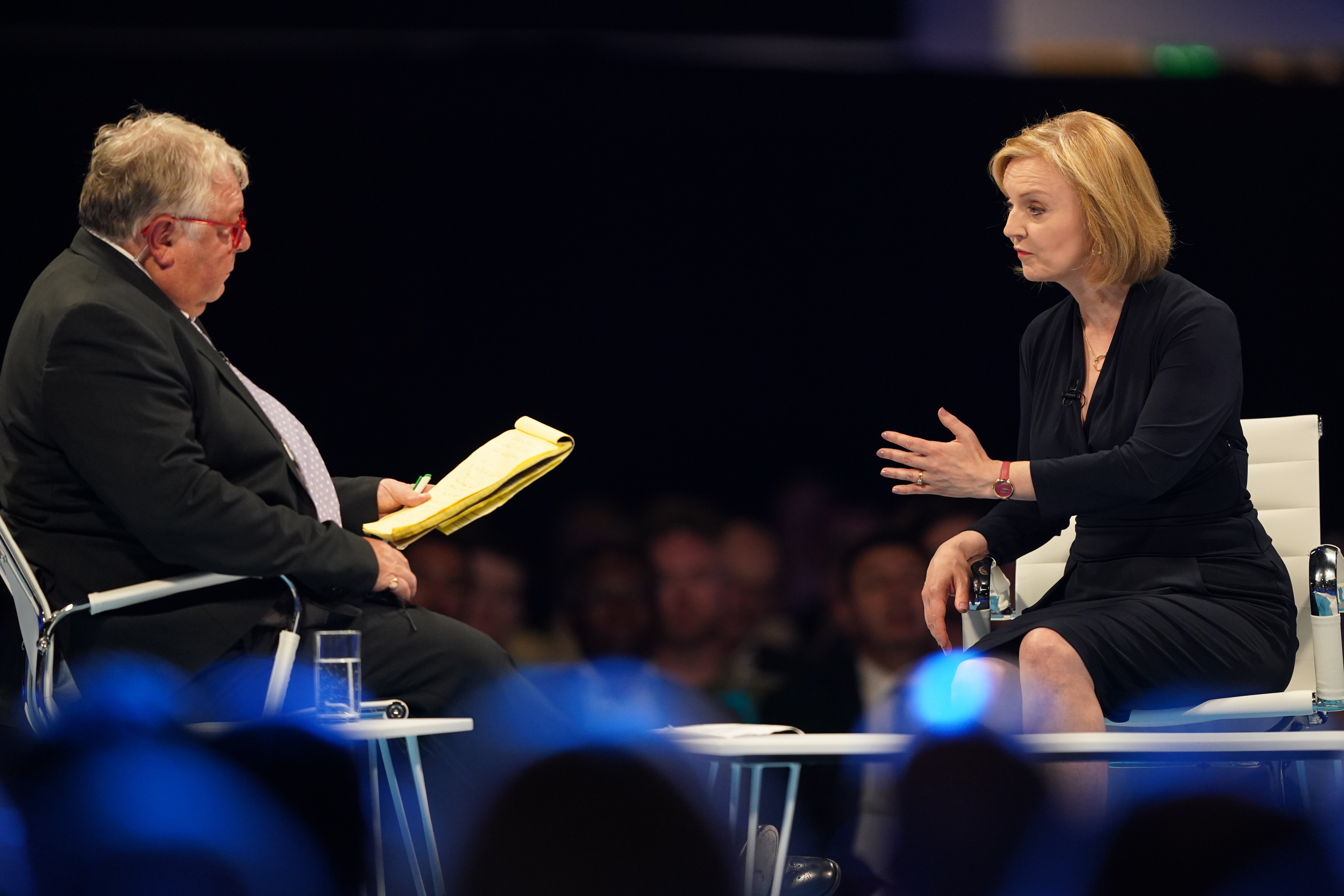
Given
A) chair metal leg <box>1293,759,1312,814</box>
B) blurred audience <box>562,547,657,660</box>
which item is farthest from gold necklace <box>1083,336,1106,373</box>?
blurred audience <box>562,547,657,660</box>

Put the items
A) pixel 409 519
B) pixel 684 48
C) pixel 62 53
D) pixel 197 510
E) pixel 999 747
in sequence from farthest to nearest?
pixel 684 48, pixel 62 53, pixel 409 519, pixel 197 510, pixel 999 747

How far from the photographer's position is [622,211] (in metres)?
4.49

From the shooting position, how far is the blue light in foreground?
196 cm

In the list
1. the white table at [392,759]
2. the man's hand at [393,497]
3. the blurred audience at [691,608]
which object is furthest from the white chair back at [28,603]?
the blurred audience at [691,608]

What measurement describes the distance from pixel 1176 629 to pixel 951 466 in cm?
40

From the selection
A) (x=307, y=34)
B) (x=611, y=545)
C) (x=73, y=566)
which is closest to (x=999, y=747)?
(x=73, y=566)

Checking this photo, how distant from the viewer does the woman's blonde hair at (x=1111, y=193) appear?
6.66 ft

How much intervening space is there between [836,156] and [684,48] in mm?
623

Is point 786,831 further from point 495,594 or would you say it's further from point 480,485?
point 495,594

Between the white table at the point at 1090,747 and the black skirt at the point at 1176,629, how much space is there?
0.31 metres

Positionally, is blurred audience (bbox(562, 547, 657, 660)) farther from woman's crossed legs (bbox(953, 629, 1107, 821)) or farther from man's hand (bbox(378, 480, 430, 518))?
woman's crossed legs (bbox(953, 629, 1107, 821))

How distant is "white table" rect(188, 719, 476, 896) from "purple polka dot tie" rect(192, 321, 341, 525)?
0.39 m

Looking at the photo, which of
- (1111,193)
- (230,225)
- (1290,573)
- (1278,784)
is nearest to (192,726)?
(230,225)

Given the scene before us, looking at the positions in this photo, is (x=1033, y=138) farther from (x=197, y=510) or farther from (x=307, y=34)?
(x=307, y=34)
